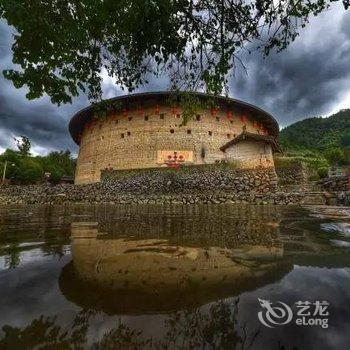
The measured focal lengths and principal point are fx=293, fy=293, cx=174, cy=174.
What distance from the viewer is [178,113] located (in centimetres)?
2639

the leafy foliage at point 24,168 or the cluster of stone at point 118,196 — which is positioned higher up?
the leafy foliage at point 24,168

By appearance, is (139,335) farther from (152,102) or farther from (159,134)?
(152,102)

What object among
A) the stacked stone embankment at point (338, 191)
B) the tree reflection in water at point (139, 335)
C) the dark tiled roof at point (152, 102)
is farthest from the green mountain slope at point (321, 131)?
the tree reflection in water at point (139, 335)

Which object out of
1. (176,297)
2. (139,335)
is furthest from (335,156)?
(139,335)

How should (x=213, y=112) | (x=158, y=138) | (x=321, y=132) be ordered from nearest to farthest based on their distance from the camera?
(x=158, y=138), (x=213, y=112), (x=321, y=132)

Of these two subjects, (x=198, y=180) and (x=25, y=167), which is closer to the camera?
(x=198, y=180)

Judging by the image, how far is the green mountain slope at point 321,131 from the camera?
2447 inches

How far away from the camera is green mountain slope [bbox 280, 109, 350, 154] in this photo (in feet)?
204

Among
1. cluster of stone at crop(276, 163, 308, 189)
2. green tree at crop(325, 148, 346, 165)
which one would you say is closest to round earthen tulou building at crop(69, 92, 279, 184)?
cluster of stone at crop(276, 163, 308, 189)

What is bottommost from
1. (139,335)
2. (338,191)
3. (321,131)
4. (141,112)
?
(139,335)

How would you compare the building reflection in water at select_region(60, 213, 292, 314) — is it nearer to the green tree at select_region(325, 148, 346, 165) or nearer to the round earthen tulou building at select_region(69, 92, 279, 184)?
the round earthen tulou building at select_region(69, 92, 279, 184)

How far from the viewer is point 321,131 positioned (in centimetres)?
7088

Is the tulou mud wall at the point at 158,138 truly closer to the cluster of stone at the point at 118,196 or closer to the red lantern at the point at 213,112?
the red lantern at the point at 213,112

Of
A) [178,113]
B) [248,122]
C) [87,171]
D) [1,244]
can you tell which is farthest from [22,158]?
[1,244]
